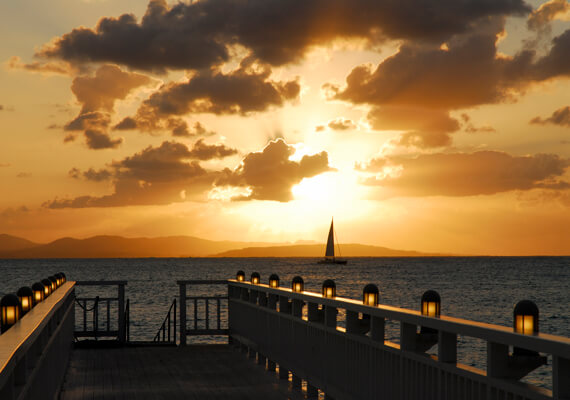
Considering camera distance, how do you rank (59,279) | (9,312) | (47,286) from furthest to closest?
(59,279) → (47,286) → (9,312)

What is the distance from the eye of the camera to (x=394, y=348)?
5.93m

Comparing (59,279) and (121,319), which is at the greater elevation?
(59,279)

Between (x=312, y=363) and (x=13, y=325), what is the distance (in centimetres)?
403

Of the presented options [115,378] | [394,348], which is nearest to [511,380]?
[394,348]

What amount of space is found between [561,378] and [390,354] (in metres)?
2.50

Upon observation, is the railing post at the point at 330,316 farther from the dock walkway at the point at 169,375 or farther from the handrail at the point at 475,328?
the dock walkway at the point at 169,375

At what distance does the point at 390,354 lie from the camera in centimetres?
601

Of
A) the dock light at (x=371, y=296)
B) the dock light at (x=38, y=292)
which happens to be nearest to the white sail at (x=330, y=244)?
the dock light at (x=38, y=292)

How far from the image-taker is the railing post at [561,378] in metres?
3.54

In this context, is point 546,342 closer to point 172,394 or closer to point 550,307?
point 172,394

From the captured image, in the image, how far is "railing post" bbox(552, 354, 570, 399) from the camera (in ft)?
11.6

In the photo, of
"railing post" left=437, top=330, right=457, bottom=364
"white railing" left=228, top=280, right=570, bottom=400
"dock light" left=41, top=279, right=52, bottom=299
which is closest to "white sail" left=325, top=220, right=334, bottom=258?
"white railing" left=228, top=280, right=570, bottom=400

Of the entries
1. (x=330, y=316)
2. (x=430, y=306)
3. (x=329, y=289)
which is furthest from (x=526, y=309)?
(x=329, y=289)

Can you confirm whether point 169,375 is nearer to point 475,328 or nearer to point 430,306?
point 430,306
